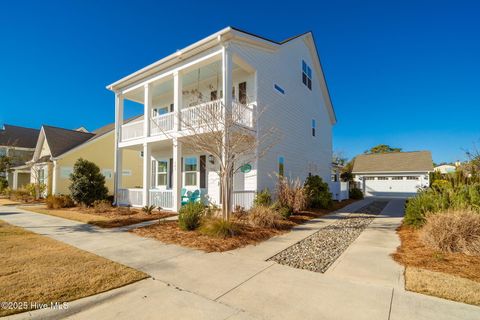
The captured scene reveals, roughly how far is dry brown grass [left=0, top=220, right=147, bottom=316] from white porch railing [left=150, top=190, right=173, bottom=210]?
19.7 ft

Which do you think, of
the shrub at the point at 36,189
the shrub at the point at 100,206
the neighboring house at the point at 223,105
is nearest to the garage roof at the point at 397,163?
the neighboring house at the point at 223,105

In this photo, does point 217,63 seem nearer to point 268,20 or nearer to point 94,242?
point 268,20

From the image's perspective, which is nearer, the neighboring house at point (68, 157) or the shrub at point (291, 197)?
the shrub at point (291, 197)

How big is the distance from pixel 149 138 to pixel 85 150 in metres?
11.4

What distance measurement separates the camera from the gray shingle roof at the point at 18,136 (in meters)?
31.1

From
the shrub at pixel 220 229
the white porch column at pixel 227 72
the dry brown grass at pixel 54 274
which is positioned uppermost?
the white porch column at pixel 227 72

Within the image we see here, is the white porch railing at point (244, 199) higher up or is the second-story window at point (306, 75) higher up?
the second-story window at point (306, 75)

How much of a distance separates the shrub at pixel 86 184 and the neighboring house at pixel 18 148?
17413 millimetres

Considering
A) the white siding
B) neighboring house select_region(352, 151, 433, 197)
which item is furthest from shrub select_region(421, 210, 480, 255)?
neighboring house select_region(352, 151, 433, 197)

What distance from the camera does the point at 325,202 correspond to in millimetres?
13883

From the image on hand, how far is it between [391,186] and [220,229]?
27613mm

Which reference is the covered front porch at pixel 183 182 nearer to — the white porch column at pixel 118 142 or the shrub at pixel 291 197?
the white porch column at pixel 118 142

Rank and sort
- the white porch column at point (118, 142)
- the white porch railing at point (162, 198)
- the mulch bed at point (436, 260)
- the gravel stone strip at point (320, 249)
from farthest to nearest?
1. the white porch column at point (118, 142)
2. the white porch railing at point (162, 198)
3. the gravel stone strip at point (320, 249)
4. the mulch bed at point (436, 260)

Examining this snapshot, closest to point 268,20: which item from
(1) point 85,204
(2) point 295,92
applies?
(2) point 295,92
